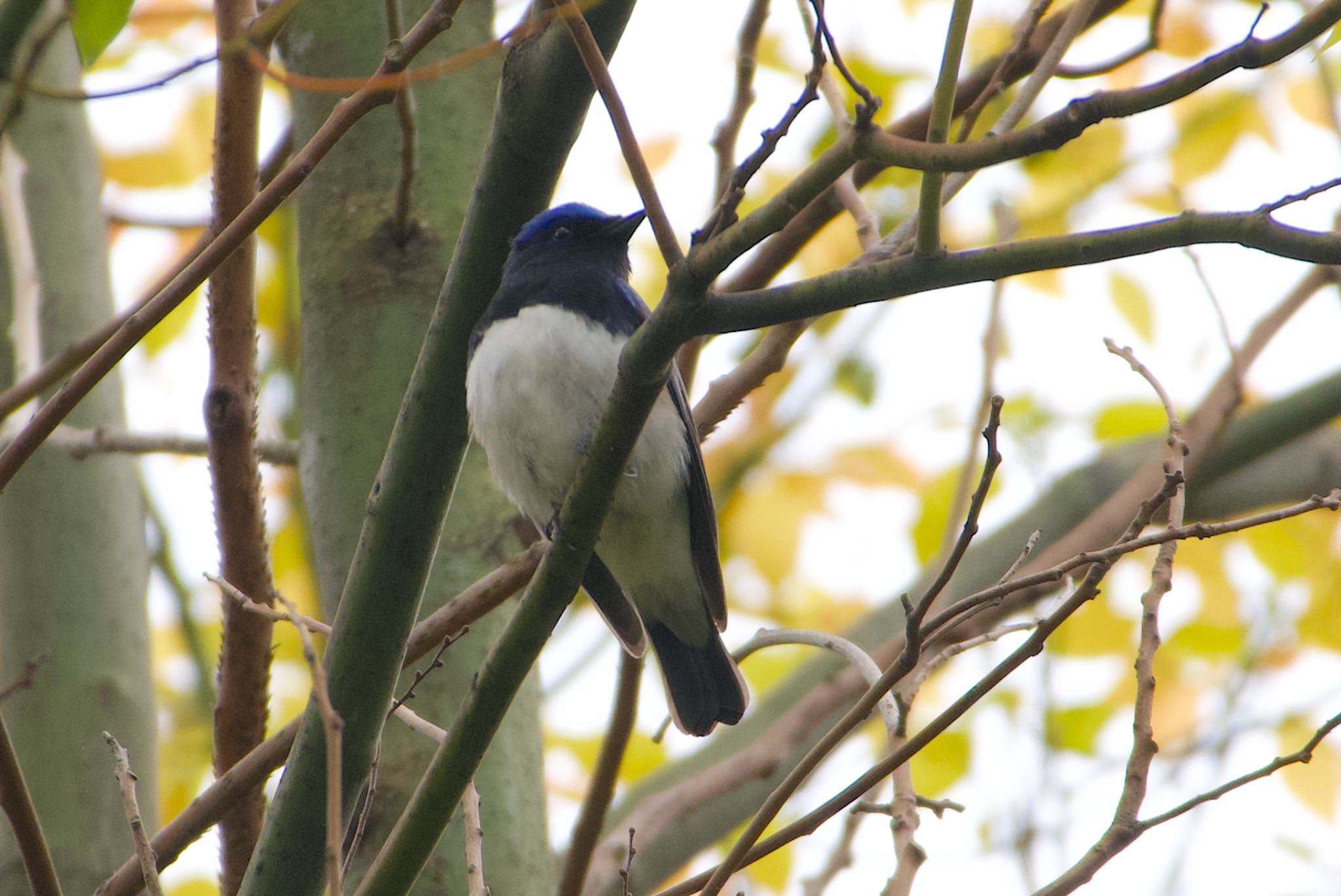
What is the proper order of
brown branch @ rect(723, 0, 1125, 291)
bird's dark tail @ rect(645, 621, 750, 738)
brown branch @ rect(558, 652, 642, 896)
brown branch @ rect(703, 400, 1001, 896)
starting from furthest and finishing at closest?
bird's dark tail @ rect(645, 621, 750, 738) < brown branch @ rect(723, 0, 1125, 291) < brown branch @ rect(558, 652, 642, 896) < brown branch @ rect(703, 400, 1001, 896)

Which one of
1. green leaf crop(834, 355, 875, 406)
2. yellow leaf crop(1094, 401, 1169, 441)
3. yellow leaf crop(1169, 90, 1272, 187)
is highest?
yellow leaf crop(1169, 90, 1272, 187)

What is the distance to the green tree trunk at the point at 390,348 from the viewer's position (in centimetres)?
Answer: 269

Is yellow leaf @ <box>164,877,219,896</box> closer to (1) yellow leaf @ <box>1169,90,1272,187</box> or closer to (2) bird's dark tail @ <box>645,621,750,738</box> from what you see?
(2) bird's dark tail @ <box>645,621,750,738</box>

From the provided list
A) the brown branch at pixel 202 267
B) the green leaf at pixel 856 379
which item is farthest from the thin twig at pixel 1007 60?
the green leaf at pixel 856 379

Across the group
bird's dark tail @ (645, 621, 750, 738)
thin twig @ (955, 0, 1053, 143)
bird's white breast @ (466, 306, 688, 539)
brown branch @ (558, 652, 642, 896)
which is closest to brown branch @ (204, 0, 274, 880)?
brown branch @ (558, 652, 642, 896)

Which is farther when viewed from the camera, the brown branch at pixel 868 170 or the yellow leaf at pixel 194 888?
the yellow leaf at pixel 194 888

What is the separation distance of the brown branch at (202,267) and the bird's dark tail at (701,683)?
1.92m

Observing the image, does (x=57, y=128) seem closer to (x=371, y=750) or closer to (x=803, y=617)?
(x=371, y=750)

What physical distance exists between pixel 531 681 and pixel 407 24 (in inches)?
58.2

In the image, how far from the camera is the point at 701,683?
12.0 ft

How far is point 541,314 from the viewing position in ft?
11.0

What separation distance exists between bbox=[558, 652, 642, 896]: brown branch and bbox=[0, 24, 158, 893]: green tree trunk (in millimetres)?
1076

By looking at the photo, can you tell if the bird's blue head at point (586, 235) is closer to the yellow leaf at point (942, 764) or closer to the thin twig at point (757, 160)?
the yellow leaf at point (942, 764)

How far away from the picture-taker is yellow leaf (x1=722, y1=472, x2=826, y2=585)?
5.16 m
